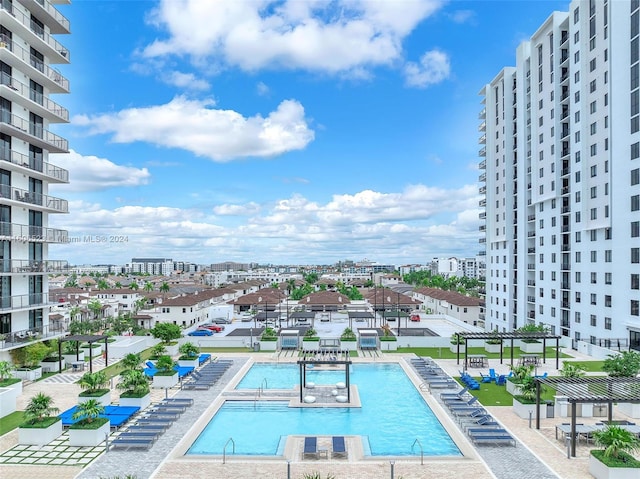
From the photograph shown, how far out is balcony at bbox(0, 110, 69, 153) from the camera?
102ft

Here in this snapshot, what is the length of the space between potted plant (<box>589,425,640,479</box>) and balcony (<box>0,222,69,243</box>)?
35.2 metres

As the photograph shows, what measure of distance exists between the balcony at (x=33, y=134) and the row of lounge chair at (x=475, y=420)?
109 feet

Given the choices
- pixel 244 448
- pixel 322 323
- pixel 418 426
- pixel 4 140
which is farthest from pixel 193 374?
pixel 322 323

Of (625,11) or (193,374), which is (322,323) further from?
(625,11)

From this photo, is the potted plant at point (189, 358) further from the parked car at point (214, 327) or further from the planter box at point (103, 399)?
the parked car at point (214, 327)

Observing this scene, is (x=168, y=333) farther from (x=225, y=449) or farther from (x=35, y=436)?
(x=225, y=449)

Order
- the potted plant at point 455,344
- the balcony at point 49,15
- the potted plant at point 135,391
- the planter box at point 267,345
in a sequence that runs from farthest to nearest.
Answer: the planter box at point 267,345
the potted plant at point 455,344
the balcony at point 49,15
the potted plant at point 135,391

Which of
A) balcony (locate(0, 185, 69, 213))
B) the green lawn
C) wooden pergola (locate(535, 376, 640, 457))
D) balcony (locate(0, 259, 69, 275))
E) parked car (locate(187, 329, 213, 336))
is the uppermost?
balcony (locate(0, 185, 69, 213))

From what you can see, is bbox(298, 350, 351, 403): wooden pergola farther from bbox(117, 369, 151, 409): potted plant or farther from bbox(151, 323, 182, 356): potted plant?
bbox(151, 323, 182, 356): potted plant

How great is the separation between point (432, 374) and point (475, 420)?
920cm

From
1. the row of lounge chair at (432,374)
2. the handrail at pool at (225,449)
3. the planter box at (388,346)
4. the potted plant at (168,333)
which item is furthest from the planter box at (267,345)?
the handrail at pool at (225,449)

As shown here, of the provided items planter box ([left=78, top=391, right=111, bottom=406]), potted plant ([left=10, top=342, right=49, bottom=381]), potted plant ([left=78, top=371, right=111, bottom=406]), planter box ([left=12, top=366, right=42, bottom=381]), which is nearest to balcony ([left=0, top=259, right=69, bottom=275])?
potted plant ([left=10, top=342, right=49, bottom=381])

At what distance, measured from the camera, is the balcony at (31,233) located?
1225 inches

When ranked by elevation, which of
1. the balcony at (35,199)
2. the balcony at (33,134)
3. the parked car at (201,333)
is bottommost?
the parked car at (201,333)
